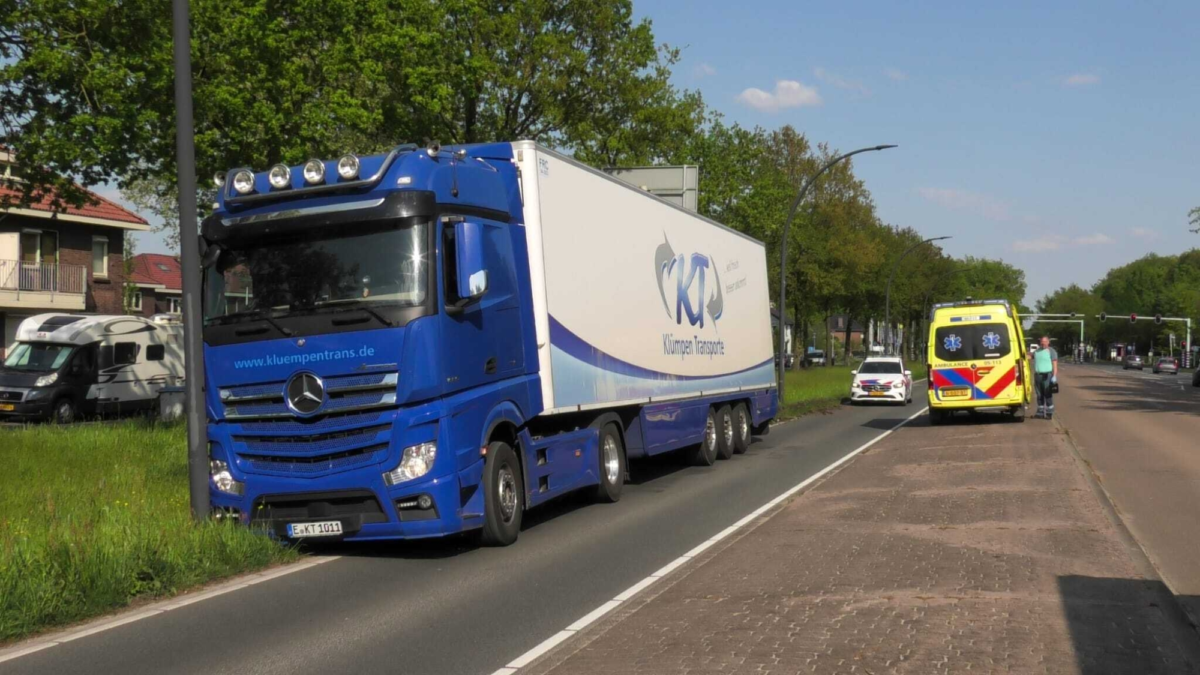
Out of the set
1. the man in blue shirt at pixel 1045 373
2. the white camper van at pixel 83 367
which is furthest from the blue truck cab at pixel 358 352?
the white camper van at pixel 83 367

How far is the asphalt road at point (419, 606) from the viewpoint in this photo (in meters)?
6.46

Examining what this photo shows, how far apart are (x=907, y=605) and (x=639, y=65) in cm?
2883

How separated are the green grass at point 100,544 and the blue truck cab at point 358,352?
0.62 meters

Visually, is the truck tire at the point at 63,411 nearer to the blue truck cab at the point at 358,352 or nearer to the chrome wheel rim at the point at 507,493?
the blue truck cab at the point at 358,352

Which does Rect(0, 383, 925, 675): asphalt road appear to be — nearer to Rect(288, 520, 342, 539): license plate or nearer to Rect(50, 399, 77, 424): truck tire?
Rect(288, 520, 342, 539): license plate

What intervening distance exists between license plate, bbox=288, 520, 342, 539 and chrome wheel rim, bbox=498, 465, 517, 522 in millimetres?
1509

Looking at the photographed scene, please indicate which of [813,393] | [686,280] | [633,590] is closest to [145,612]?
[633,590]

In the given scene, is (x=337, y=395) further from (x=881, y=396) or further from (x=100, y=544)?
(x=881, y=396)

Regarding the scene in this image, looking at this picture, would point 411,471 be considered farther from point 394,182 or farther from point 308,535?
point 394,182

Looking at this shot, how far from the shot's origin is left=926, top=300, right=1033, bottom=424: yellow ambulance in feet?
80.7

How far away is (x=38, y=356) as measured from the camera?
95.7ft

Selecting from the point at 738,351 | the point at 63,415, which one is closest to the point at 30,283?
the point at 63,415

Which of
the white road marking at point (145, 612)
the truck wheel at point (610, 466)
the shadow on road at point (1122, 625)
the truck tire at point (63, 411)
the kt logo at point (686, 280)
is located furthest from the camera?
the truck tire at point (63, 411)

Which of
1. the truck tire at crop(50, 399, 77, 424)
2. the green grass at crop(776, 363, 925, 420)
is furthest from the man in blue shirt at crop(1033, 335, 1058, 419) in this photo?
the truck tire at crop(50, 399, 77, 424)
